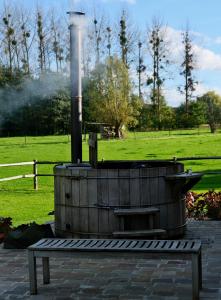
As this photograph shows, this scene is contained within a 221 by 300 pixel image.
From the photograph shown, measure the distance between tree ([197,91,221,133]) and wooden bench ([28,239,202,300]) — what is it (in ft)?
153

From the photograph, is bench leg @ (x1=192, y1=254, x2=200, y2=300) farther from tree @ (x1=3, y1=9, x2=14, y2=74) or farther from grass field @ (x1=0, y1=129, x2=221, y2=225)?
tree @ (x1=3, y1=9, x2=14, y2=74)

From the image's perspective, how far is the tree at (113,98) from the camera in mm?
46125

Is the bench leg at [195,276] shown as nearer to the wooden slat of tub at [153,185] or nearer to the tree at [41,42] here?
the wooden slat of tub at [153,185]

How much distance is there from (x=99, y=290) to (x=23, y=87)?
558 inches

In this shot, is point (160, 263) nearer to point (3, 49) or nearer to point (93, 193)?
point (93, 193)

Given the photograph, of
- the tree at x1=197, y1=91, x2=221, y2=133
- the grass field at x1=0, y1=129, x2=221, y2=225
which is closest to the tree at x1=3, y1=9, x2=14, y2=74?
the grass field at x1=0, y1=129, x2=221, y2=225

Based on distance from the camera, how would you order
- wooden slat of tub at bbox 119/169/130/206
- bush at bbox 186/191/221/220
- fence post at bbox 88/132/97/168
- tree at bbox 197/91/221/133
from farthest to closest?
tree at bbox 197/91/221/133 < bush at bbox 186/191/221/220 < fence post at bbox 88/132/97/168 < wooden slat of tub at bbox 119/169/130/206

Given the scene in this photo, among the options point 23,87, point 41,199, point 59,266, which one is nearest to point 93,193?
point 59,266

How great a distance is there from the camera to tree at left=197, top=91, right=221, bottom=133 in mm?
52812

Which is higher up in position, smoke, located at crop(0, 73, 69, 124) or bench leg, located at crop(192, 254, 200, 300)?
smoke, located at crop(0, 73, 69, 124)

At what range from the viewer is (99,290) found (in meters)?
5.07

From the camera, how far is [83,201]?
6.97 m

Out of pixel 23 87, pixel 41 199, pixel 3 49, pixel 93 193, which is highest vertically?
pixel 3 49

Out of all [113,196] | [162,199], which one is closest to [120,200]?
[113,196]
